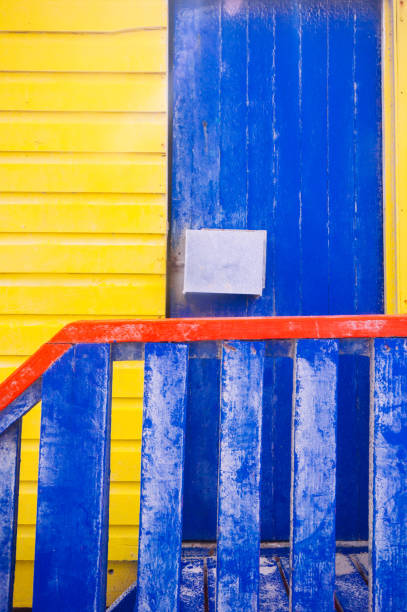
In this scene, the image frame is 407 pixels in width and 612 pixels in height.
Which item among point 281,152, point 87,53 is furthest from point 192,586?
point 87,53

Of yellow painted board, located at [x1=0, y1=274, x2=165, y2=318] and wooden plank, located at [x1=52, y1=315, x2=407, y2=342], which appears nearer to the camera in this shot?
wooden plank, located at [x1=52, y1=315, x2=407, y2=342]

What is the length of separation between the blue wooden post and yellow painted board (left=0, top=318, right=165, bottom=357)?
1335 mm

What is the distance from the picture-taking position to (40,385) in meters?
1.29

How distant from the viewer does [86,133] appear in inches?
94.0

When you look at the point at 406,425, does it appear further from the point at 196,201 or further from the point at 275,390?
the point at 196,201

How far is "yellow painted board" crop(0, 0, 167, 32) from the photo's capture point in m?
2.39

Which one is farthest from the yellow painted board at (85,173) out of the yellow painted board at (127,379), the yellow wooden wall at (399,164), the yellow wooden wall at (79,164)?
the yellow wooden wall at (399,164)

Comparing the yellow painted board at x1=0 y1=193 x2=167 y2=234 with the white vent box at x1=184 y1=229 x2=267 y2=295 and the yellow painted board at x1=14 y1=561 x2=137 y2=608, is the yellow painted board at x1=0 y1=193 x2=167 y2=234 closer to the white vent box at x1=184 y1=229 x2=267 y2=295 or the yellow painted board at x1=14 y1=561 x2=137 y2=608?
the white vent box at x1=184 y1=229 x2=267 y2=295

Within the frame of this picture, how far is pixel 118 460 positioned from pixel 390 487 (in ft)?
4.73

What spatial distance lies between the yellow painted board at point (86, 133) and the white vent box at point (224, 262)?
56 centimetres

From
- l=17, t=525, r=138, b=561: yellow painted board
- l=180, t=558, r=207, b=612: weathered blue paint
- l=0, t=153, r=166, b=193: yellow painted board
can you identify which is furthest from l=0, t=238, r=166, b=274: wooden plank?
l=180, t=558, r=207, b=612: weathered blue paint

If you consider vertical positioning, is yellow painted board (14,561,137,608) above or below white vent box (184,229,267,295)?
below

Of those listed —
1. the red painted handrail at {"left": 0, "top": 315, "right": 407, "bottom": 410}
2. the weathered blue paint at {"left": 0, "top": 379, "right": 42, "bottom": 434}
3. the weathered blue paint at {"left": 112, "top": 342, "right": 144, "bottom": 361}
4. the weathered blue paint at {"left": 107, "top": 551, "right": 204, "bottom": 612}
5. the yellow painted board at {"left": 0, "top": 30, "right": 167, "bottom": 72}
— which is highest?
the yellow painted board at {"left": 0, "top": 30, "right": 167, "bottom": 72}

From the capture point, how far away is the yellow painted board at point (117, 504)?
223 cm
